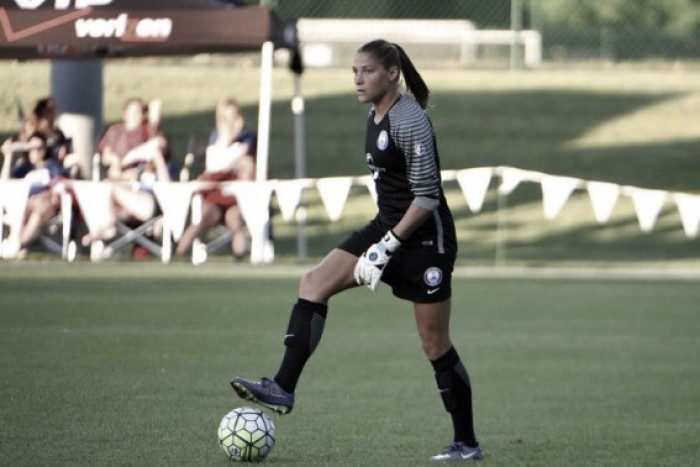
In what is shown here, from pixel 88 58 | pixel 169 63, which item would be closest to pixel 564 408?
pixel 88 58

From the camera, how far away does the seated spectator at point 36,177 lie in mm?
20000

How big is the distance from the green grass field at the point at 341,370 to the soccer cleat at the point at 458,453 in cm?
8

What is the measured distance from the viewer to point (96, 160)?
68.1 ft

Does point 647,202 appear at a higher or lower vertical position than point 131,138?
lower

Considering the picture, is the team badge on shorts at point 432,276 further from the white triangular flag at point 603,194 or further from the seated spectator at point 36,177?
the seated spectator at point 36,177

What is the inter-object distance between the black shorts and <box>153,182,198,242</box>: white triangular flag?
494 inches

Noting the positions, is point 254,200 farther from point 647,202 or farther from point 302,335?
point 302,335

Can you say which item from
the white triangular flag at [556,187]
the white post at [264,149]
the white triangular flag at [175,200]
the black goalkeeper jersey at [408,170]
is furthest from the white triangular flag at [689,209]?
the black goalkeeper jersey at [408,170]

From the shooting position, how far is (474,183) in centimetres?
1916

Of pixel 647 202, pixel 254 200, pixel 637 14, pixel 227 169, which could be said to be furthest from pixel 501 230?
pixel 637 14

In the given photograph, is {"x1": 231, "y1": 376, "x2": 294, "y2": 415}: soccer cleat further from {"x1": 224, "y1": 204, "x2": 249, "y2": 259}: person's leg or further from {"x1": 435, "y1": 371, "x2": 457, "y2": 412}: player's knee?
{"x1": 224, "y1": 204, "x2": 249, "y2": 259}: person's leg

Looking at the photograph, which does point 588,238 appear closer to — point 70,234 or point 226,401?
point 70,234

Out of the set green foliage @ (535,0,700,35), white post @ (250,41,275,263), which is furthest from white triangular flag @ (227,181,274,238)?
green foliage @ (535,0,700,35)

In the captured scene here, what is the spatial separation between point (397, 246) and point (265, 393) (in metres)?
0.86
